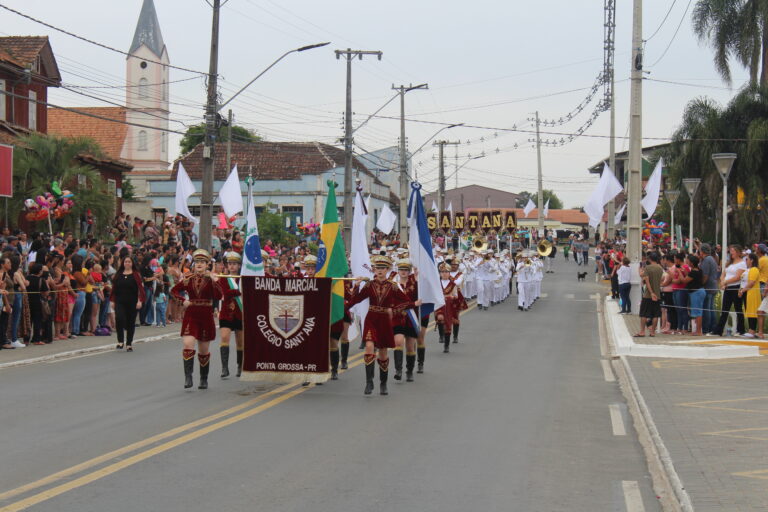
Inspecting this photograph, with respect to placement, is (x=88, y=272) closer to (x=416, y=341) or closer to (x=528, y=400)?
(x=416, y=341)

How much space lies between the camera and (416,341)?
600 inches

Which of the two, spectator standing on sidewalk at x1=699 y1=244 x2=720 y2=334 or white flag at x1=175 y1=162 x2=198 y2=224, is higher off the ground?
white flag at x1=175 y1=162 x2=198 y2=224

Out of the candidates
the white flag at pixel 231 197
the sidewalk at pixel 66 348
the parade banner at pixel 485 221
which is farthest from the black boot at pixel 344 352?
the parade banner at pixel 485 221

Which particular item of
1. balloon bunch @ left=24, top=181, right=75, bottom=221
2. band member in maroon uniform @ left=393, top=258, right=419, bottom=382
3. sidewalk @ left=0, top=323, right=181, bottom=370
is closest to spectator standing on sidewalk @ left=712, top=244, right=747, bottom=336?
band member in maroon uniform @ left=393, top=258, right=419, bottom=382

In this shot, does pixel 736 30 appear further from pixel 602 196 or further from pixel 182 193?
pixel 182 193

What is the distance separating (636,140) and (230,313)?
1510 cm

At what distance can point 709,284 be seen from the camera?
21656 millimetres

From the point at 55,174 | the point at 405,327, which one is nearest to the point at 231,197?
the point at 55,174

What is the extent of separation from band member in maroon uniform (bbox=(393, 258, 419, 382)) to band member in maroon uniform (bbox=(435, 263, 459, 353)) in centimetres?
409

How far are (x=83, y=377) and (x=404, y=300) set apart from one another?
477cm

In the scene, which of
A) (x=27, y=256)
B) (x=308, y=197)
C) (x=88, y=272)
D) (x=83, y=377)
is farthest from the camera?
(x=308, y=197)

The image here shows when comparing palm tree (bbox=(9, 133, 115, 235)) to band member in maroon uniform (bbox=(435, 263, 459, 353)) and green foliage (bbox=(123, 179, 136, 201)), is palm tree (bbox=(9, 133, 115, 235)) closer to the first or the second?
band member in maroon uniform (bbox=(435, 263, 459, 353))

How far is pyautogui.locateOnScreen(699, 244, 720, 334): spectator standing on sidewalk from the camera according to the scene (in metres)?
21.6

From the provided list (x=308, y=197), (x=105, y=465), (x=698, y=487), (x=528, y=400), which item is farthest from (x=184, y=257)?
(x=308, y=197)
